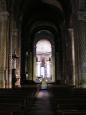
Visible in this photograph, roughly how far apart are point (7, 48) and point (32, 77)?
20.4m

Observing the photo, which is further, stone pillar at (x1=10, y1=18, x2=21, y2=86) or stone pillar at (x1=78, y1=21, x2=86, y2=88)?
stone pillar at (x1=10, y1=18, x2=21, y2=86)

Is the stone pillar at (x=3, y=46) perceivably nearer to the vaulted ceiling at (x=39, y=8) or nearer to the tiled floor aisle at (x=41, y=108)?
the vaulted ceiling at (x=39, y=8)

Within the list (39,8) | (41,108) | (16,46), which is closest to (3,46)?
(16,46)

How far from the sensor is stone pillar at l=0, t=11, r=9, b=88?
20438mm

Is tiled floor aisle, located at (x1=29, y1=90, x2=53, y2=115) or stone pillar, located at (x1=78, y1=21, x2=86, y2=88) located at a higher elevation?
stone pillar, located at (x1=78, y1=21, x2=86, y2=88)

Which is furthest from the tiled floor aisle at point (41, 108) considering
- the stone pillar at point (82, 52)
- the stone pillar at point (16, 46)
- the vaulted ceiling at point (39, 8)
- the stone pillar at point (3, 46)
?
the stone pillar at point (16, 46)

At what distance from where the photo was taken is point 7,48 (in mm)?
21531

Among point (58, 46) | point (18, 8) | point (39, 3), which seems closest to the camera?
point (18, 8)

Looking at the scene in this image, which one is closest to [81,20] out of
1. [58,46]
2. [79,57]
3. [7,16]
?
[79,57]

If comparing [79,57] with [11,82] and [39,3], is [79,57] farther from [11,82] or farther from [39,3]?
[39,3]

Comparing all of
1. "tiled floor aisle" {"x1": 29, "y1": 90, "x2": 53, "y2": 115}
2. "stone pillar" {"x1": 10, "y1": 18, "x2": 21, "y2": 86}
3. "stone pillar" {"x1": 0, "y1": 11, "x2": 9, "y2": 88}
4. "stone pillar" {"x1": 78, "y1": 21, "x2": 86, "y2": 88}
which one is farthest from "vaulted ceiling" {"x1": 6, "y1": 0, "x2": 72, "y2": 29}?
"tiled floor aisle" {"x1": 29, "y1": 90, "x2": 53, "y2": 115}

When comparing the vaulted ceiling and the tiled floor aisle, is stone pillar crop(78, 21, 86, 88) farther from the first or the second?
the vaulted ceiling

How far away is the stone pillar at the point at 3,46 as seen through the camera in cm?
2044

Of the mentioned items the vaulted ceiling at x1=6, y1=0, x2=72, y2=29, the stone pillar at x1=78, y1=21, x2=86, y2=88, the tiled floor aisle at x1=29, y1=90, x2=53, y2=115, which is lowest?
the tiled floor aisle at x1=29, y1=90, x2=53, y2=115
